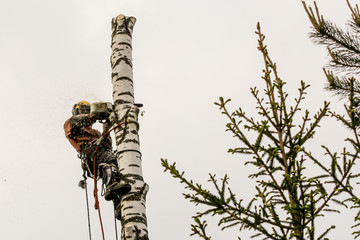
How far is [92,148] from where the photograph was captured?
24.2ft

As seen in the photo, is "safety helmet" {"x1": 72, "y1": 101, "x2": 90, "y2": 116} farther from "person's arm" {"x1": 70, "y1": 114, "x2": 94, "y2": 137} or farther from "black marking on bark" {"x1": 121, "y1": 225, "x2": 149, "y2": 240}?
"black marking on bark" {"x1": 121, "y1": 225, "x2": 149, "y2": 240}

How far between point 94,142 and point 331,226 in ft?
14.1

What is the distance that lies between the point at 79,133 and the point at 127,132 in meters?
1.65

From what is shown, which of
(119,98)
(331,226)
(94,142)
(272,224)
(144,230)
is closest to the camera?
(331,226)

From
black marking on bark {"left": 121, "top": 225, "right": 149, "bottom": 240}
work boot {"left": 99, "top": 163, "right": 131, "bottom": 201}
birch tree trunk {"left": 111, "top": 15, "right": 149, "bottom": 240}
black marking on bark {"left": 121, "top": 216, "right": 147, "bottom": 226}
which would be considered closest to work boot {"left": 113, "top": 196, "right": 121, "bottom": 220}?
work boot {"left": 99, "top": 163, "right": 131, "bottom": 201}

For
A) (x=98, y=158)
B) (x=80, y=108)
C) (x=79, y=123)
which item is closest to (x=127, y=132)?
(x=98, y=158)

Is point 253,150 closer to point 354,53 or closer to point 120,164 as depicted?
point 120,164

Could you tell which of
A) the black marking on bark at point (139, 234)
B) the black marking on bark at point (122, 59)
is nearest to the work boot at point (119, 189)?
the black marking on bark at point (139, 234)

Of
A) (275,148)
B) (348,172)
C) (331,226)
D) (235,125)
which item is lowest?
(331,226)

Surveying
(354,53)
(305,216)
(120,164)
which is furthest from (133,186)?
(354,53)

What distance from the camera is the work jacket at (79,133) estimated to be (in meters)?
7.51

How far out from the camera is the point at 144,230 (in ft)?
18.5

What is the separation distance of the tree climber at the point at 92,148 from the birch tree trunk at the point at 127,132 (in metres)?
0.16

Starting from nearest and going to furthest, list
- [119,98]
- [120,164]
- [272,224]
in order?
[272,224] → [120,164] → [119,98]
